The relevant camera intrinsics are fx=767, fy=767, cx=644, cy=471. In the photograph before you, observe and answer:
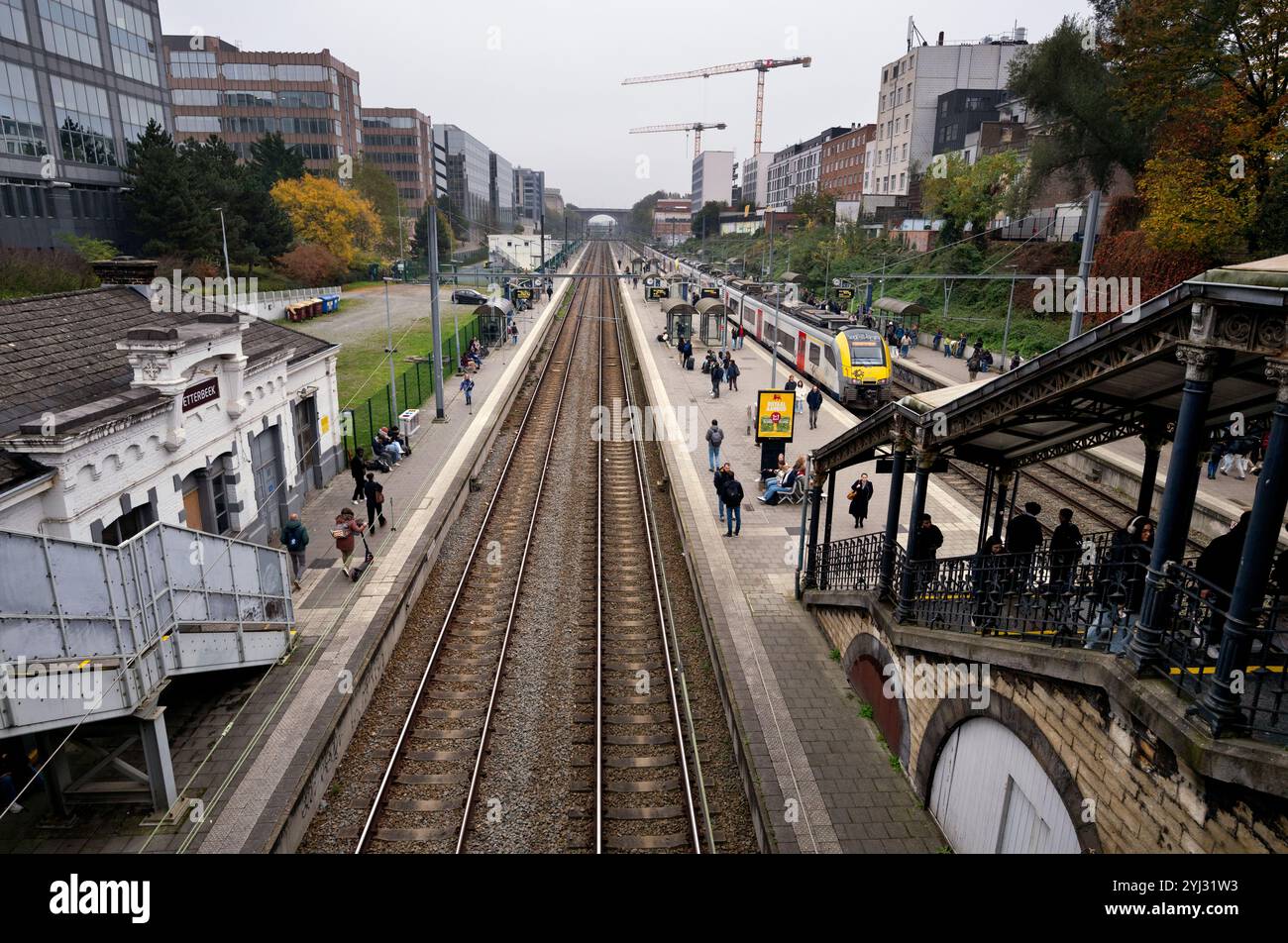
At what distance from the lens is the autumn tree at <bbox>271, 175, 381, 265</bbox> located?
5688 centimetres

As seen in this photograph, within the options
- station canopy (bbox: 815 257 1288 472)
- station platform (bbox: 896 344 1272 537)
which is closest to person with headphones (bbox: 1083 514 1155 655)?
station canopy (bbox: 815 257 1288 472)

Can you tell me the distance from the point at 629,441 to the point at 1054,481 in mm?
13649

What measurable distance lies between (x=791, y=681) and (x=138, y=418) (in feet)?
36.2

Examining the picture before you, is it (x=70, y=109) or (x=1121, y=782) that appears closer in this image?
(x=1121, y=782)

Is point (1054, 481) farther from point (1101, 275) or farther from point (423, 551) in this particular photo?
point (1101, 275)

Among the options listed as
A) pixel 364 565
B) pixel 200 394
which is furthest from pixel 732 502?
pixel 200 394

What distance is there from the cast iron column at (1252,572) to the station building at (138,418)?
37.0 ft

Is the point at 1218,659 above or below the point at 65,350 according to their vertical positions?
below

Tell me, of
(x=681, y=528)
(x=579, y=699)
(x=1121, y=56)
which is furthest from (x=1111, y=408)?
(x=1121, y=56)

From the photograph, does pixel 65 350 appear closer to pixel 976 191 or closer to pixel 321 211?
pixel 321 211

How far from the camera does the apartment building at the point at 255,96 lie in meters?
85.2

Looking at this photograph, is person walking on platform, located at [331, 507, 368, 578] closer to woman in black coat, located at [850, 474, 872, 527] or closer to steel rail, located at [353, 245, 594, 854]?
steel rail, located at [353, 245, 594, 854]

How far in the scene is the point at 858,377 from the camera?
30.1 meters

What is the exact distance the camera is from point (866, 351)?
99.9 feet
